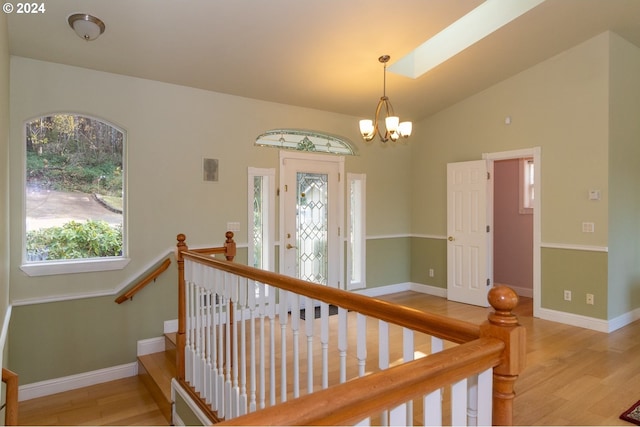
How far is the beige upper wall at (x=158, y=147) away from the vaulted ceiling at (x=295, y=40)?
0.46 feet

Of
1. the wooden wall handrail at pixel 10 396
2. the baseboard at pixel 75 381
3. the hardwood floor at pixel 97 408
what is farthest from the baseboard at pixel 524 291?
the wooden wall handrail at pixel 10 396

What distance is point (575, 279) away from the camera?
4.31 meters

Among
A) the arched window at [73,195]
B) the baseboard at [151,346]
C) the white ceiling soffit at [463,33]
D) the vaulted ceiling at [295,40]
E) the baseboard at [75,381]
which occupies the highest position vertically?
the white ceiling soffit at [463,33]

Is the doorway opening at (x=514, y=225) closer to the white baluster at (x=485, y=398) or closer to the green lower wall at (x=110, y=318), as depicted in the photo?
the green lower wall at (x=110, y=318)

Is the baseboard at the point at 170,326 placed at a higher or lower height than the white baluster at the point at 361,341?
lower

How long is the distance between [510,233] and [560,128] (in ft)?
6.89

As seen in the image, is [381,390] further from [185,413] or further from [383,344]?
[185,413]

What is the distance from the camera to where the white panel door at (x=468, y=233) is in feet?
16.7

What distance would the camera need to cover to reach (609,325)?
160 inches

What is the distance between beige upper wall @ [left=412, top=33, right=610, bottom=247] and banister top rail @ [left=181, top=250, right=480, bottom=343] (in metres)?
3.95

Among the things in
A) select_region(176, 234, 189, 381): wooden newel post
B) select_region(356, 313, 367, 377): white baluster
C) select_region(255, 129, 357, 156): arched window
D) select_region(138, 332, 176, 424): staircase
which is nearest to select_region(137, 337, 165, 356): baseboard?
select_region(138, 332, 176, 424): staircase

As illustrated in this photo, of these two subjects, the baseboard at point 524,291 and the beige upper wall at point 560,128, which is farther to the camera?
the baseboard at point 524,291

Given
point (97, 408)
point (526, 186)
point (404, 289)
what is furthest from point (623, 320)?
point (97, 408)

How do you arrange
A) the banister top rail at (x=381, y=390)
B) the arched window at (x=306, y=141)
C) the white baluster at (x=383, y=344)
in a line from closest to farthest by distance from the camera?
the banister top rail at (x=381, y=390) → the white baluster at (x=383, y=344) → the arched window at (x=306, y=141)
